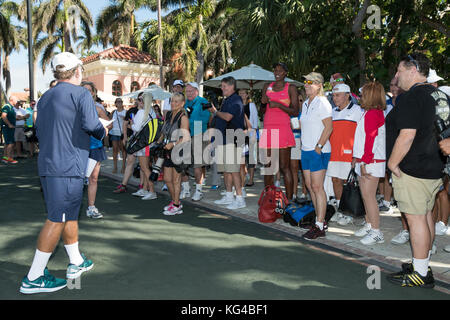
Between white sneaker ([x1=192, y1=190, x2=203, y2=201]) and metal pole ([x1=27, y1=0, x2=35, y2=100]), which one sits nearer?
white sneaker ([x1=192, y1=190, x2=203, y2=201])

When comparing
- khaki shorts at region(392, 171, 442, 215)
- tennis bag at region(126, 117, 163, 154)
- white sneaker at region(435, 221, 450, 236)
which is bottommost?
white sneaker at region(435, 221, 450, 236)

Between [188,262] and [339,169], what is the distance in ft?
8.72

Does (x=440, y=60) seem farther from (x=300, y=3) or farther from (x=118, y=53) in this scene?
(x=118, y=53)

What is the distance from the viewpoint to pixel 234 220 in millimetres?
6121

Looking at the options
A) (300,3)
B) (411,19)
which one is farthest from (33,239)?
(411,19)

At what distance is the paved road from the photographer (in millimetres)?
3580

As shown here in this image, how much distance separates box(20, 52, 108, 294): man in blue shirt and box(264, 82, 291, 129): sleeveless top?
135 inches

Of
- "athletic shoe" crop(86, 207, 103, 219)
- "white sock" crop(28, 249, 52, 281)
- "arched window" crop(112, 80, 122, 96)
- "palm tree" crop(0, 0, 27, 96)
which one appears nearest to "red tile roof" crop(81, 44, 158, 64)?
"arched window" crop(112, 80, 122, 96)

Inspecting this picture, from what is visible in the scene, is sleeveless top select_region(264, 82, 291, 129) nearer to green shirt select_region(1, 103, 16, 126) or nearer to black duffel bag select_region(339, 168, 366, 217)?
black duffel bag select_region(339, 168, 366, 217)

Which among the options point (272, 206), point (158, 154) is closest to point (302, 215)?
point (272, 206)

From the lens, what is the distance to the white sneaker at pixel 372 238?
16.3 ft

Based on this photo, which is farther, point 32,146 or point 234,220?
point 32,146
